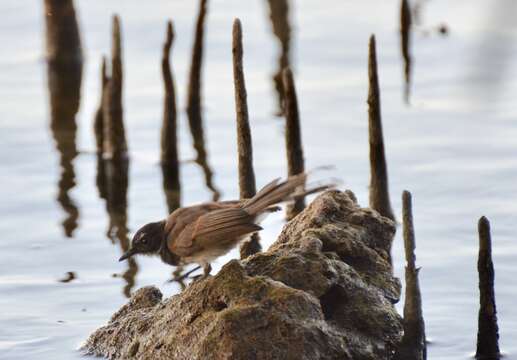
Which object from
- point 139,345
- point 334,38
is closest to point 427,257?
point 139,345

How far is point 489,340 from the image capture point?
738cm

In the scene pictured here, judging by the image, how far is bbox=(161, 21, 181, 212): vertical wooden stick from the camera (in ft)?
42.9

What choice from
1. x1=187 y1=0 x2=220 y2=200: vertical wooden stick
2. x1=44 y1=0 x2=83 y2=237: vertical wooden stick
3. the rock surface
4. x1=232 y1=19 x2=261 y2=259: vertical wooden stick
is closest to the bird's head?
the rock surface

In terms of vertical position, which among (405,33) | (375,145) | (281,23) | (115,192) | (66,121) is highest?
(281,23)

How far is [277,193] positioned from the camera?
7434 millimetres

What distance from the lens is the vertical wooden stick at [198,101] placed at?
1436 cm

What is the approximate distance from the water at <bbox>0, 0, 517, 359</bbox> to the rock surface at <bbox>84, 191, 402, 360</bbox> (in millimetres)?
1045

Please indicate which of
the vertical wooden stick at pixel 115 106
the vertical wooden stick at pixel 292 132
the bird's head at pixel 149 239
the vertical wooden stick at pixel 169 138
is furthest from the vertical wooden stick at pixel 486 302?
the vertical wooden stick at pixel 115 106

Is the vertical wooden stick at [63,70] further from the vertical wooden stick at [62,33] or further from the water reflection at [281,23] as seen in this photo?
the water reflection at [281,23]

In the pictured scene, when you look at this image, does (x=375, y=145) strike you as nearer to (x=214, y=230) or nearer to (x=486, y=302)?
(x=214, y=230)

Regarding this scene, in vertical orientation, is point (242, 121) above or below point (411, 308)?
above

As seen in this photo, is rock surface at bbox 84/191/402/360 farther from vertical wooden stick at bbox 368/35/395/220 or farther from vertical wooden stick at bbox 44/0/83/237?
vertical wooden stick at bbox 44/0/83/237

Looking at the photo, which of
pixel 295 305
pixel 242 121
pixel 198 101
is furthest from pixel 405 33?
pixel 295 305

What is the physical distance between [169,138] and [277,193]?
20.1 feet
